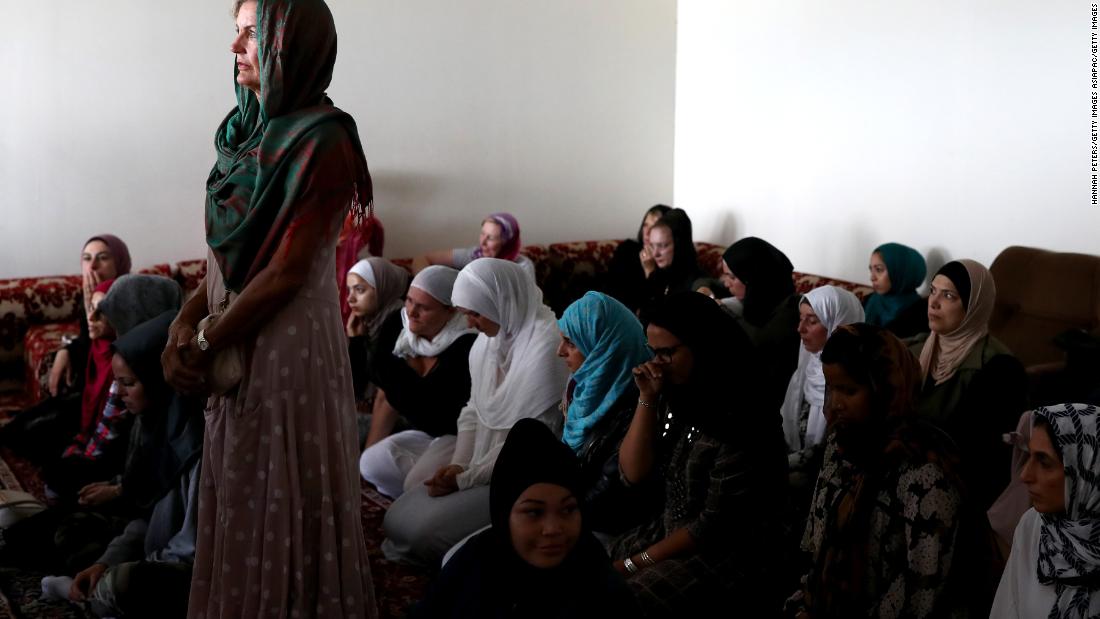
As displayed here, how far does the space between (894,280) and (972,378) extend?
4.23ft

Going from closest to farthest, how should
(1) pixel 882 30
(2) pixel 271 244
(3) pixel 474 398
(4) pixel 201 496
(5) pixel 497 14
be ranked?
1. (2) pixel 271 244
2. (4) pixel 201 496
3. (3) pixel 474 398
4. (1) pixel 882 30
5. (5) pixel 497 14

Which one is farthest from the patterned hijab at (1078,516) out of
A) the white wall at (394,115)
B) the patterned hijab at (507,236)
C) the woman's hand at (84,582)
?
the white wall at (394,115)

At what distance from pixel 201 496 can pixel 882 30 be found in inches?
156

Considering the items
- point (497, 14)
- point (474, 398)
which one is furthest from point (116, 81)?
point (474, 398)

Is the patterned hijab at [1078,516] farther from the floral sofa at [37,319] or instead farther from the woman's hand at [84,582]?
the floral sofa at [37,319]

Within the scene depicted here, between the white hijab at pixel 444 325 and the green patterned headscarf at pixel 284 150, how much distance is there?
172cm

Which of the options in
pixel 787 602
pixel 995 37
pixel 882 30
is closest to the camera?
pixel 787 602

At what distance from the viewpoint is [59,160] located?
5.19 m

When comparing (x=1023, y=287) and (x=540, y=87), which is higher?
(x=540, y=87)

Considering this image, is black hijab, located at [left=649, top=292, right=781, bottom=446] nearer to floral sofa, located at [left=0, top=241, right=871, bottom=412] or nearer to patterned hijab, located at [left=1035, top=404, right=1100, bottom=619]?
patterned hijab, located at [left=1035, top=404, right=1100, bottom=619]

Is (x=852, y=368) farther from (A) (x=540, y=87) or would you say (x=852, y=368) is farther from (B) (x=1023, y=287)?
(A) (x=540, y=87)

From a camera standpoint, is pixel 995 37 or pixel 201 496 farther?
pixel 995 37

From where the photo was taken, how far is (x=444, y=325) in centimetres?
382

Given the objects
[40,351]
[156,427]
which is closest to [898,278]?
[156,427]
